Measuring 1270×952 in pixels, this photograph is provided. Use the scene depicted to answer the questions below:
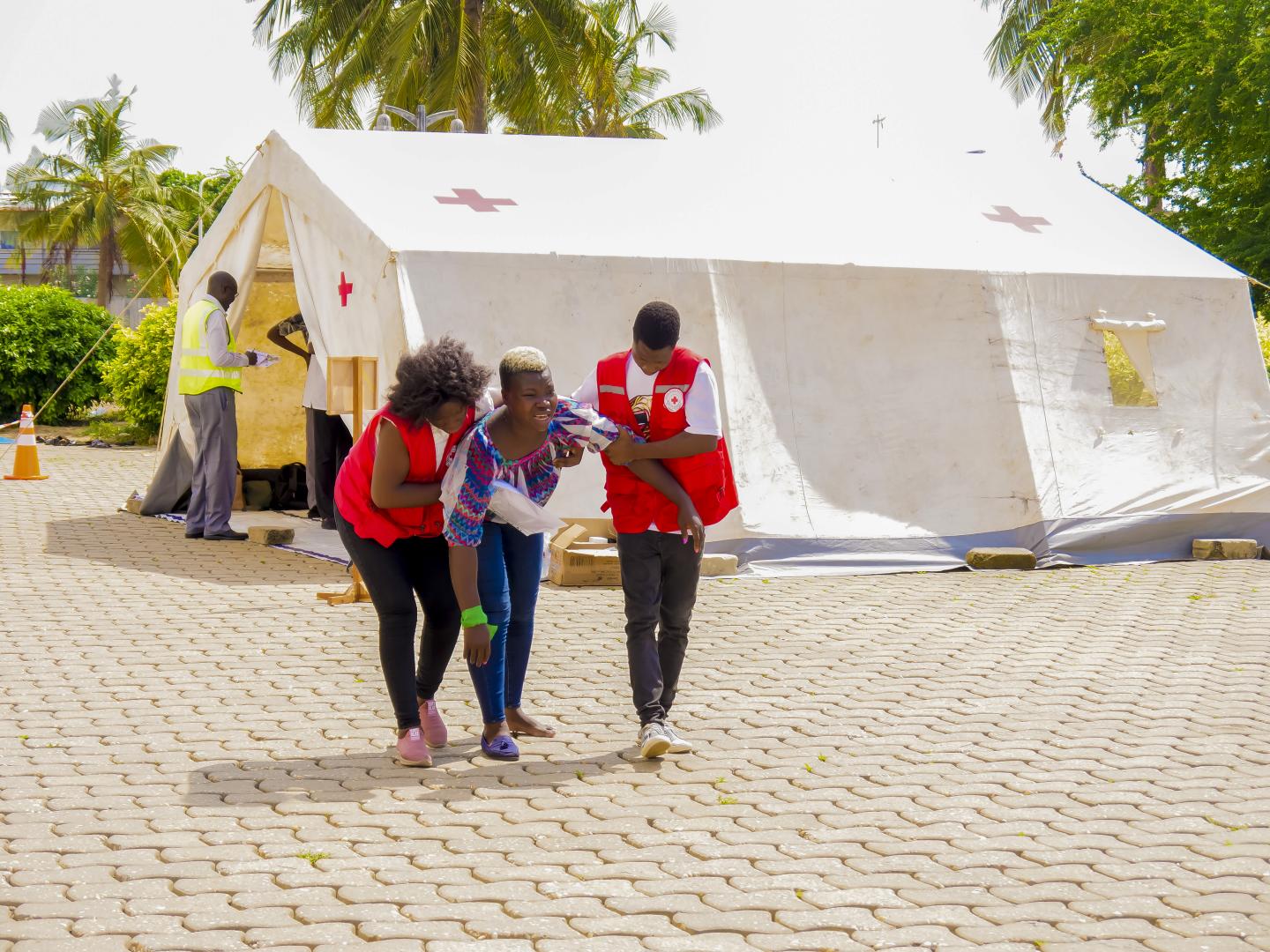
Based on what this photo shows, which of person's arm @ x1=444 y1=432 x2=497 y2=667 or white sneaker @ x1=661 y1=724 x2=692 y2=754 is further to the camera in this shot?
white sneaker @ x1=661 y1=724 x2=692 y2=754

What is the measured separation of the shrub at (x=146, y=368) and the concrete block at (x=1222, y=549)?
529 inches

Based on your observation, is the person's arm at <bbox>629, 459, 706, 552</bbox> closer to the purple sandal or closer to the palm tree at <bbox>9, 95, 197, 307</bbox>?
the purple sandal

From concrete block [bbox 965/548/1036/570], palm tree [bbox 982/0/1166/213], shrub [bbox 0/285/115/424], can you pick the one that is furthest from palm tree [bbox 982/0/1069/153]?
concrete block [bbox 965/548/1036/570]

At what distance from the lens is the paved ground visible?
13.0ft

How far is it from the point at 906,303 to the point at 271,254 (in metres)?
5.64

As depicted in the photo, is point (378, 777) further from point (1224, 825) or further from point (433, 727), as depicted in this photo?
point (1224, 825)

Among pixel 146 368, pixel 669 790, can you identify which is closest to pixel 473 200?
pixel 669 790

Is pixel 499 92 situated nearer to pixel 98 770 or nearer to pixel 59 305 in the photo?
pixel 59 305

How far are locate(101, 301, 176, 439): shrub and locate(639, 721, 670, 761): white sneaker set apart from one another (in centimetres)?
1567

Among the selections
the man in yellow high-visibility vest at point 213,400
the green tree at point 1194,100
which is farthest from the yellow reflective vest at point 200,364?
the green tree at point 1194,100

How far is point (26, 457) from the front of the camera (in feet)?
55.2

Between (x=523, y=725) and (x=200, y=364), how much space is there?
6.90m

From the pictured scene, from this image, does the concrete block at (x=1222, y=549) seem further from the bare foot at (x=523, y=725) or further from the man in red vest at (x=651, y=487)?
the bare foot at (x=523, y=725)

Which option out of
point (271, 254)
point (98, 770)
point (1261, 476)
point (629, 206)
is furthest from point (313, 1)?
point (98, 770)
